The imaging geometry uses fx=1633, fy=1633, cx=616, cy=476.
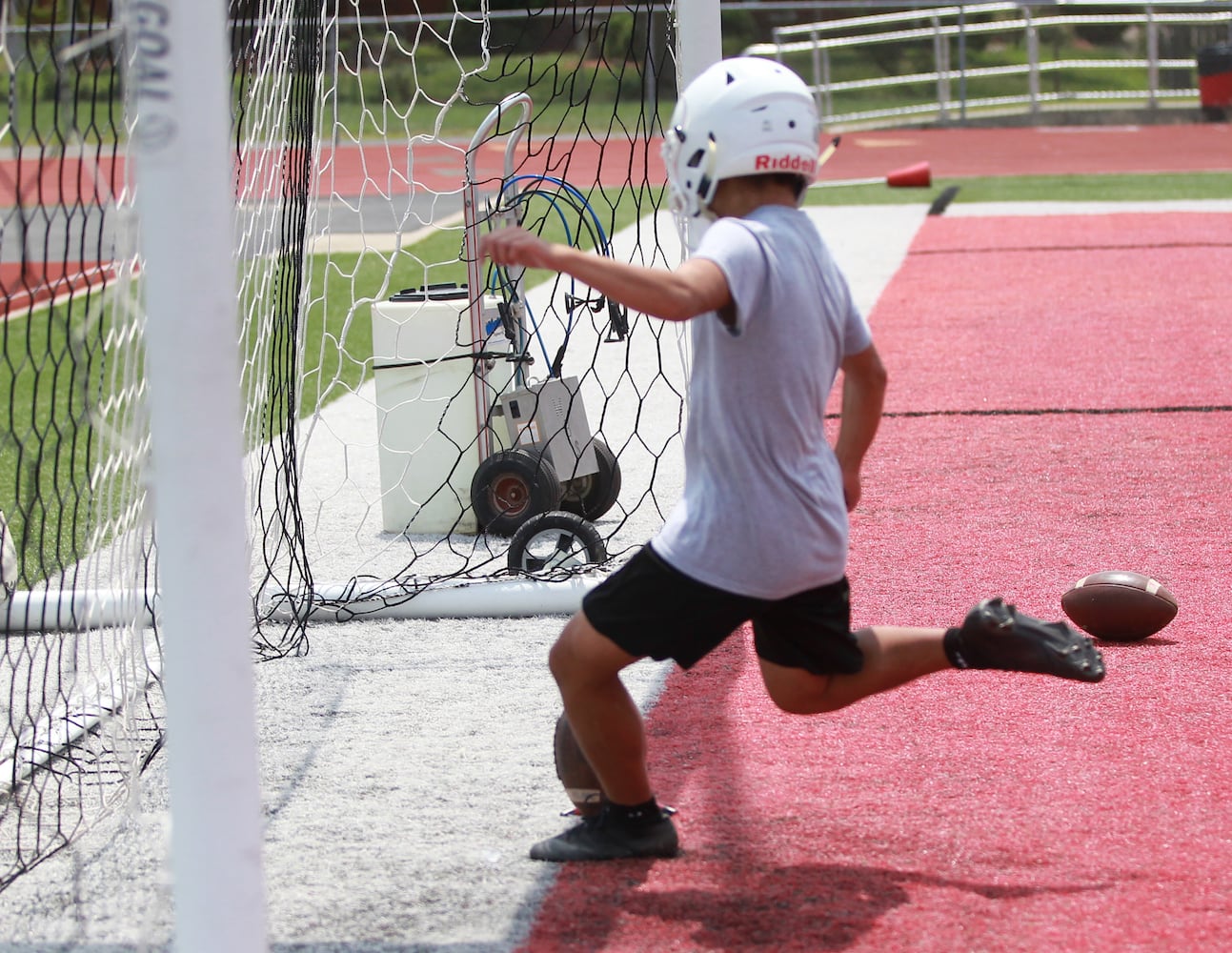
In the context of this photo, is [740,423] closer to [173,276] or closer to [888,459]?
[173,276]

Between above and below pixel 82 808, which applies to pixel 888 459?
above

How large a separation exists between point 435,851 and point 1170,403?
5259 millimetres

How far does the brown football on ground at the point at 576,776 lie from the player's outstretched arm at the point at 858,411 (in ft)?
2.37

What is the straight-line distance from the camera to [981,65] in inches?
1105

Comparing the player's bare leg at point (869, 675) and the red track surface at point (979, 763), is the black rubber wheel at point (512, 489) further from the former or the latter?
the player's bare leg at point (869, 675)

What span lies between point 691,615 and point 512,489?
8.89 feet

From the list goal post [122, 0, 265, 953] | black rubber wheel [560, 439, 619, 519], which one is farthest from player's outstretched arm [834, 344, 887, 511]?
black rubber wheel [560, 439, 619, 519]

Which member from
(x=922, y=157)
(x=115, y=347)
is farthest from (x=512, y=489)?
(x=922, y=157)

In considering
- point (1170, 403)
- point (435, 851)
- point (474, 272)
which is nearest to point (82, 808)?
point (435, 851)

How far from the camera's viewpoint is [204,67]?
2.26 meters

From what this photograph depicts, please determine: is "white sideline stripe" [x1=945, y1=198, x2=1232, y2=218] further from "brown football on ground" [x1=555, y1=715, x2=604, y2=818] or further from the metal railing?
"brown football on ground" [x1=555, y1=715, x2=604, y2=818]

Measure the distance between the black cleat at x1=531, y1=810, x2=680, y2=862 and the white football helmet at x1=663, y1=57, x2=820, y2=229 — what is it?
1.17m

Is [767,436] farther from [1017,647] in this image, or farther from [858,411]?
[1017,647]

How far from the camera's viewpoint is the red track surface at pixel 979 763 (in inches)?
113
